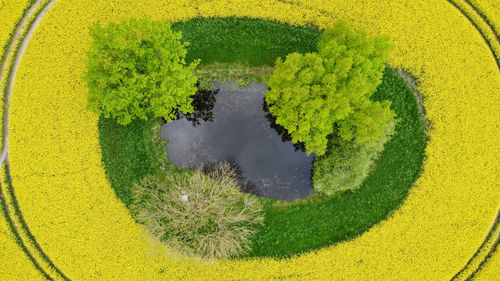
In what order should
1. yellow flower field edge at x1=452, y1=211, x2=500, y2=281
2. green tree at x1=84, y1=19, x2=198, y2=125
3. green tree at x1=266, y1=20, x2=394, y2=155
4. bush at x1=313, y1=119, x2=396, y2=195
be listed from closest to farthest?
green tree at x1=266, y1=20, x2=394, y2=155 → green tree at x1=84, y1=19, x2=198, y2=125 → bush at x1=313, y1=119, x2=396, y2=195 → yellow flower field edge at x1=452, y1=211, x2=500, y2=281

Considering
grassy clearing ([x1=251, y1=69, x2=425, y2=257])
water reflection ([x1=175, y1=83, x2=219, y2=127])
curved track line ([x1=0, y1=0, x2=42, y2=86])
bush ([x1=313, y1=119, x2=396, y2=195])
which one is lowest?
grassy clearing ([x1=251, y1=69, x2=425, y2=257])

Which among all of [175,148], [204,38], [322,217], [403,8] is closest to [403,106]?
[403,8]

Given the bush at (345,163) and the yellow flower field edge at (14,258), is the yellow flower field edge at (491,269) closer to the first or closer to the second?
the bush at (345,163)

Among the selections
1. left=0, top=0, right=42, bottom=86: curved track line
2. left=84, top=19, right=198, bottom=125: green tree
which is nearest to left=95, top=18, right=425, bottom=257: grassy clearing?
left=84, top=19, right=198, bottom=125: green tree

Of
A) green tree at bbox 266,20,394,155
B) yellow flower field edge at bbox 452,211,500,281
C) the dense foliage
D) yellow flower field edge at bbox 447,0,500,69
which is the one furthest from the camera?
yellow flower field edge at bbox 452,211,500,281

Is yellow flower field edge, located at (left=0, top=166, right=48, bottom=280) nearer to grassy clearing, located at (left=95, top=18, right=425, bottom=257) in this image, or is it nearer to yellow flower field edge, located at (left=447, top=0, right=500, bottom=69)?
grassy clearing, located at (left=95, top=18, right=425, bottom=257)

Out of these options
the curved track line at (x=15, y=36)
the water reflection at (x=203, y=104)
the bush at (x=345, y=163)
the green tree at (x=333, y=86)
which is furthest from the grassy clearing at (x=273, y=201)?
the curved track line at (x=15, y=36)
